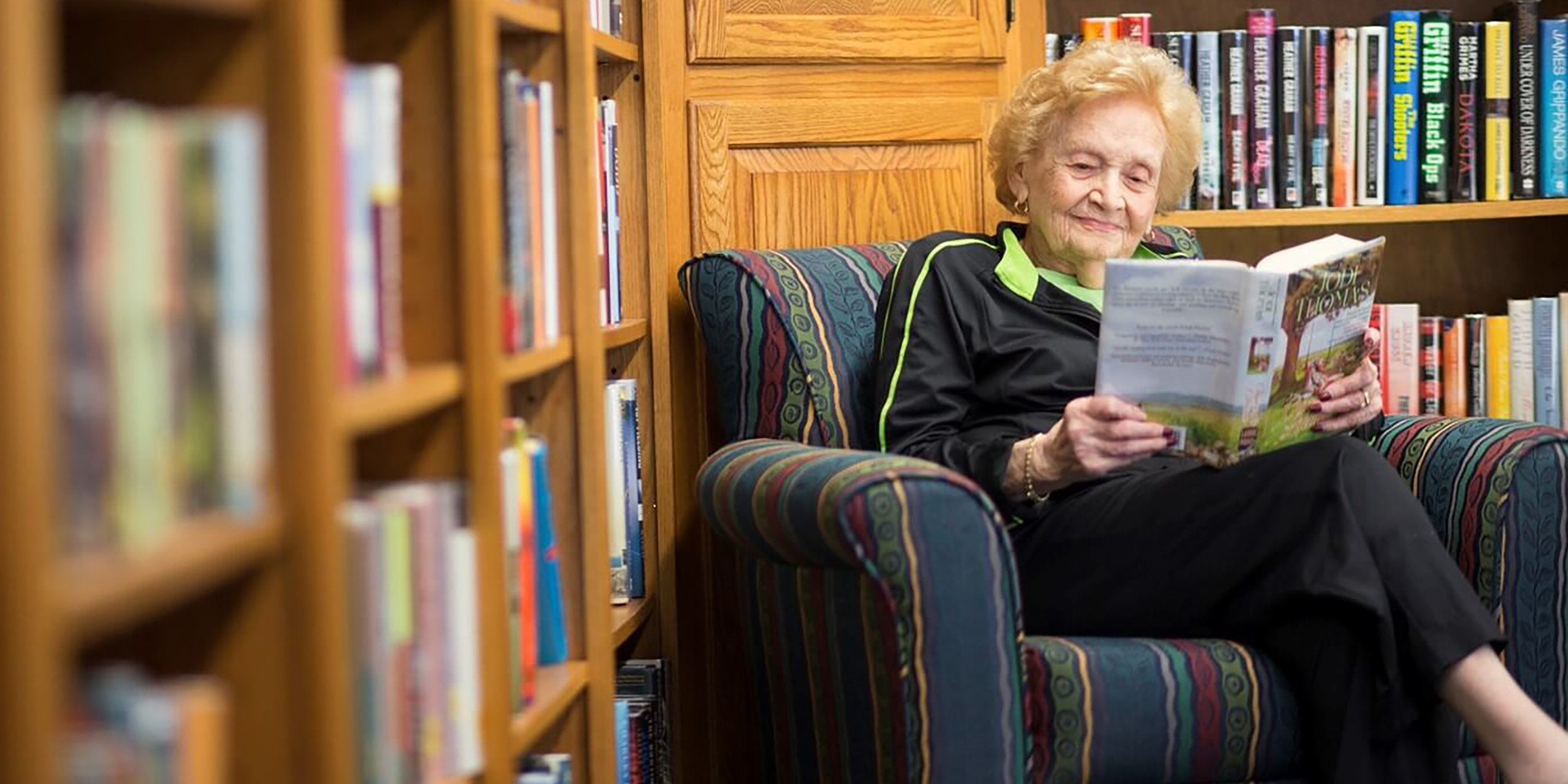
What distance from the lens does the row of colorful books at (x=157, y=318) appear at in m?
0.75

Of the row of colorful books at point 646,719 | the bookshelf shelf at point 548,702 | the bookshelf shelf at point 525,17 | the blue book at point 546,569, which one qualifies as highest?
the bookshelf shelf at point 525,17

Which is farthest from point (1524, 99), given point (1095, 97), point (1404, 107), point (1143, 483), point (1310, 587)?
point (1310, 587)

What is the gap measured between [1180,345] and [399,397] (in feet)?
2.95

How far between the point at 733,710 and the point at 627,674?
203mm

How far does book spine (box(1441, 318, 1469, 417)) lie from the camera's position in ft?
8.67

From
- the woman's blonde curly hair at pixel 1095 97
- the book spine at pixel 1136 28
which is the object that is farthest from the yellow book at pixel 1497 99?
the woman's blonde curly hair at pixel 1095 97

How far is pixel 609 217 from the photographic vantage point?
2127mm

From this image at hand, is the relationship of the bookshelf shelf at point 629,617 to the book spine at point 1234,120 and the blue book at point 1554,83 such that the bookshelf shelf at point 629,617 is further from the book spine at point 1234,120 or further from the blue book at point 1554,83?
the blue book at point 1554,83

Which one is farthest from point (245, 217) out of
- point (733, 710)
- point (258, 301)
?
point (733, 710)

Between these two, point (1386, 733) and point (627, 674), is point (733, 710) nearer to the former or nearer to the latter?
point (627, 674)

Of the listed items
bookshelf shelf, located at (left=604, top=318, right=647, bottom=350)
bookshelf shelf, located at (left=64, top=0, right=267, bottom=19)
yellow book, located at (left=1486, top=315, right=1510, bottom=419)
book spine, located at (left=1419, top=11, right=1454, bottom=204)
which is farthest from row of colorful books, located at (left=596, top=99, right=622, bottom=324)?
yellow book, located at (left=1486, top=315, right=1510, bottom=419)

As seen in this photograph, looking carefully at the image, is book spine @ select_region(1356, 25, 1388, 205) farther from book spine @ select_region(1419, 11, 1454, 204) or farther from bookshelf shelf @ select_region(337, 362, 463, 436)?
bookshelf shelf @ select_region(337, 362, 463, 436)

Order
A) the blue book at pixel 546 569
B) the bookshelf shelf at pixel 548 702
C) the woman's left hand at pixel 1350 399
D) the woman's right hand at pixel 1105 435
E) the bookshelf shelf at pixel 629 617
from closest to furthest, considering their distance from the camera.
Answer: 1. the bookshelf shelf at pixel 548 702
2. the blue book at pixel 546 569
3. the woman's right hand at pixel 1105 435
4. the woman's left hand at pixel 1350 399
5. the bookshelf shelf at pixel 629 617

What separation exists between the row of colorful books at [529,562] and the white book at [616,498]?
1.64 feet
